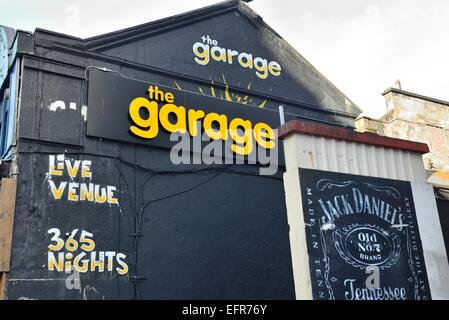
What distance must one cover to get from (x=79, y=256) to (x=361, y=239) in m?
4.73

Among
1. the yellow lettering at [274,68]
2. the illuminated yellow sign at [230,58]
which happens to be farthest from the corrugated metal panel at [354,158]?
the yellow lettering at [274,68]

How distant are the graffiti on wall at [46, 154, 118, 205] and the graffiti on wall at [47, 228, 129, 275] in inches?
25.1

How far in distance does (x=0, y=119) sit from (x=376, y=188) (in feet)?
25.1

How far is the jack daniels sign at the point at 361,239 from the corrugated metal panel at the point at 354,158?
0.16 m

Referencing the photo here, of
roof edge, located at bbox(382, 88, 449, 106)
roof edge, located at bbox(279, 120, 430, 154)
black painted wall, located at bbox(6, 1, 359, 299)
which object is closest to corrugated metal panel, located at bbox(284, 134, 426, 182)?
roof edge, located at bbox(279, 120, 430, 154)

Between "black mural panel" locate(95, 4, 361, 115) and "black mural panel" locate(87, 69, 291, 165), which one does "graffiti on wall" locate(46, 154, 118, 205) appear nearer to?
"black mural panel" locate(87, 69, 291, 165)

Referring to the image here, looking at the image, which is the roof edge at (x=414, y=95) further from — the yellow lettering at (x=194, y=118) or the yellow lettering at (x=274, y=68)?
the yellow lettering at (x=194, y=118)

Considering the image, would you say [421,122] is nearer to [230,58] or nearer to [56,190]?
[230,58]

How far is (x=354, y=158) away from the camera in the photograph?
7914mm

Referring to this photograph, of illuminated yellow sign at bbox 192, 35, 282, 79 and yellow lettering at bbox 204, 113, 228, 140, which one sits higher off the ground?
illuminated yellow sign at bbox 192, 35, 282, 79

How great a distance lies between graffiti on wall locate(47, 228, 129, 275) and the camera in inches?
338

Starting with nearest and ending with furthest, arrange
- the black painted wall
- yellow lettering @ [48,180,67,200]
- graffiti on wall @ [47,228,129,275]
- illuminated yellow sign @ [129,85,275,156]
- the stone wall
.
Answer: graffiti on wall @ [47,228,129,275]
the black painted wall
yellow lettering @ [48,180,67,200]
illuminated yellow sign @ [129,85,275,156]
the stone wall

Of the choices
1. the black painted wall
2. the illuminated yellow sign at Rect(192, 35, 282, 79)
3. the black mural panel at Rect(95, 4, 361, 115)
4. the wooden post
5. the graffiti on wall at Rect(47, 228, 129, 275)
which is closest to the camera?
the wooden post

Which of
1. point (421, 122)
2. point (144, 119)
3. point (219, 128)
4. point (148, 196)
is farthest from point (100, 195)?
point (421, 122)
